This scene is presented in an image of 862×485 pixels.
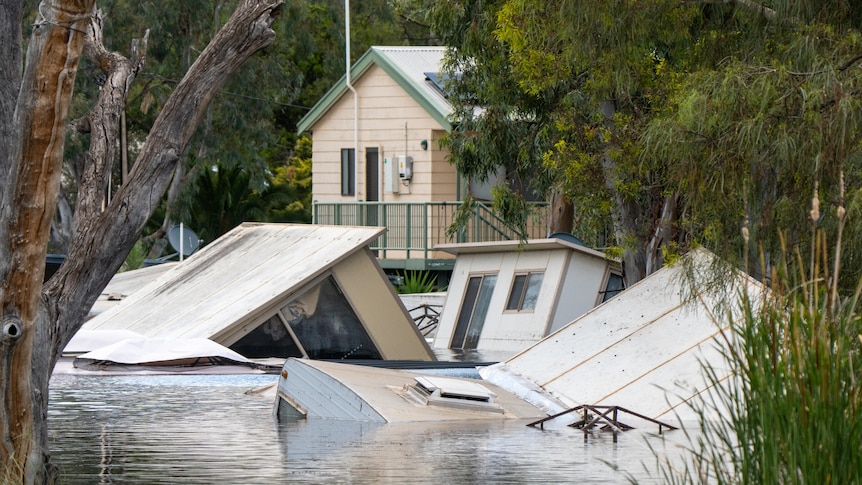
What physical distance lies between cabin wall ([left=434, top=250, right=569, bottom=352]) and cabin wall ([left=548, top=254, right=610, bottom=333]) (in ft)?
0.41

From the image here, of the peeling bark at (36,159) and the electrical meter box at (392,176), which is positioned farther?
the electrical meter box at (392,176)

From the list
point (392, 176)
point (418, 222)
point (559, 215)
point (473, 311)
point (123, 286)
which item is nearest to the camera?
point (473, 311)

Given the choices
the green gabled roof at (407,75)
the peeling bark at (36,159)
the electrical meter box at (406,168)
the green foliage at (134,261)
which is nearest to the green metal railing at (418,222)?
the electrical meter box at (406,168)

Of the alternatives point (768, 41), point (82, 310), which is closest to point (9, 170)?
point (82, 310)

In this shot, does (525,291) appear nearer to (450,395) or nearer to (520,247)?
(520,247)

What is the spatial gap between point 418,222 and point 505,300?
9978 millimetres

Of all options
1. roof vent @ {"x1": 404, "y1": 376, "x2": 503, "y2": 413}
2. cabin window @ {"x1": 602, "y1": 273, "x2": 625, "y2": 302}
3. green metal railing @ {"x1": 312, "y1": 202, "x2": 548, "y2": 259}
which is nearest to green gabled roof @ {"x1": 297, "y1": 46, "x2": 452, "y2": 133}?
green metal railing @ {"x1": 312, "y1": 202, "x2": 548, "y2": 259}

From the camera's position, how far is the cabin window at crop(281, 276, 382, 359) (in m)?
21.4

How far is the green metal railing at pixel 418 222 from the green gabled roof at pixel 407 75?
198 cm

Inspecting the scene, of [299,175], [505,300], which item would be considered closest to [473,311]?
[505,300]

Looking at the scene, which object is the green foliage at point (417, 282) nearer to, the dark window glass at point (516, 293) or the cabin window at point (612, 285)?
the dark window glass at point (516, 293)

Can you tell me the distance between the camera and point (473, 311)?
2559 centimetres

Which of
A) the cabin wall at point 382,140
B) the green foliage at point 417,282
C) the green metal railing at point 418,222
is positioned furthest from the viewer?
the cabin wall at point 382,140

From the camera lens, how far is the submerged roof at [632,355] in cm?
1509
